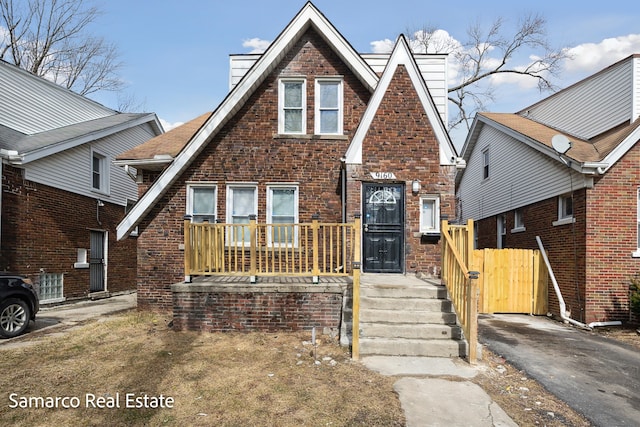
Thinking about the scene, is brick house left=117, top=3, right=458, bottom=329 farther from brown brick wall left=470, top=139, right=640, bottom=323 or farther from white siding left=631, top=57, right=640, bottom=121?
white siding left=631, top=57, right=640, bottom=121

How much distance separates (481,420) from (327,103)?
8.53m

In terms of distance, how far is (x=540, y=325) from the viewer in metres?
10.0

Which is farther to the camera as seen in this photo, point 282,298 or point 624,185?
point 624,185

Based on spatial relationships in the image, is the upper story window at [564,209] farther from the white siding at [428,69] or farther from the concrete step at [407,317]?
the concrete step at [407,317]

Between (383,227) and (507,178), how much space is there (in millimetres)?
7893

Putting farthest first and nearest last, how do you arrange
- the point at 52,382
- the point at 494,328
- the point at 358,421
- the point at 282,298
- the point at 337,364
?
1. the point at 494,328
2. the point at 282,298
3. the point at 337,364
4. the point at 52,382
5. the point at 358,421

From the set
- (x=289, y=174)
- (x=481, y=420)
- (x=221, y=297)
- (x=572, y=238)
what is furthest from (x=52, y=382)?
(x=572, y=238)

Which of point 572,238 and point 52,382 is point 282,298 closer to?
point 52,382

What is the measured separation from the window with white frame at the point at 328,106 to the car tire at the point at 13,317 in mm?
7753

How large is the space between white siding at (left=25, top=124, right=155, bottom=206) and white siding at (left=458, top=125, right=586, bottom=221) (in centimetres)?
1546

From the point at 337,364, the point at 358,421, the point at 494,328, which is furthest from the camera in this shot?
the point at 494,328

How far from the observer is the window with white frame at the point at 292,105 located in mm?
10688

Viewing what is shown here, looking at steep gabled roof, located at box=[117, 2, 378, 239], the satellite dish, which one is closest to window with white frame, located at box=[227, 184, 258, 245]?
steep gabled roof, located at box=[117, 2, 378, 239]

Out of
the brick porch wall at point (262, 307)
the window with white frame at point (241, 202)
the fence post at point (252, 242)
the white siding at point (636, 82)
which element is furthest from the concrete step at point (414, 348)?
the white siding at point (636, 82)
